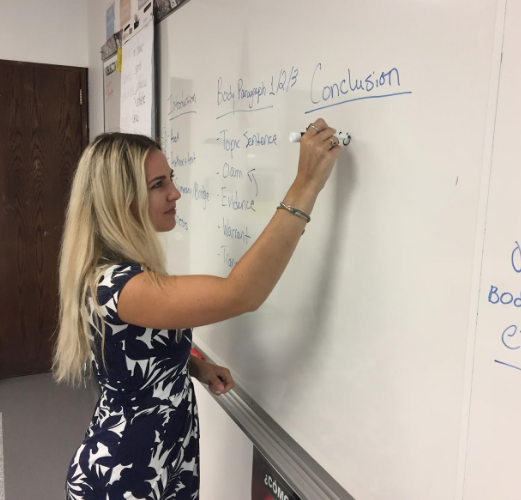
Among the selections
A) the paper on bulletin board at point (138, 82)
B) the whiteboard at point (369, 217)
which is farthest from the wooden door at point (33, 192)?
the whiteboard at point (369, 217)

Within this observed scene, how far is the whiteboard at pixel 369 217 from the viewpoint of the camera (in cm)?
53

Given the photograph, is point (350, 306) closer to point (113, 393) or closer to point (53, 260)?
point (113, 393)

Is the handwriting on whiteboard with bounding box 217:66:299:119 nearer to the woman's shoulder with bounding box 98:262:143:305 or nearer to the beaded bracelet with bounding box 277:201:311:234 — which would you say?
the beaded bracelet with bounding box 277:201:311:234

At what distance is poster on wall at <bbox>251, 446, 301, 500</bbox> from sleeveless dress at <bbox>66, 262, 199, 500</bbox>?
181 mm

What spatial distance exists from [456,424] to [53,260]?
283 cm

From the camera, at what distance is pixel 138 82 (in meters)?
1.59

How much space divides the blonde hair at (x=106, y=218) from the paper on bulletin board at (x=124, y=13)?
1.14 metres

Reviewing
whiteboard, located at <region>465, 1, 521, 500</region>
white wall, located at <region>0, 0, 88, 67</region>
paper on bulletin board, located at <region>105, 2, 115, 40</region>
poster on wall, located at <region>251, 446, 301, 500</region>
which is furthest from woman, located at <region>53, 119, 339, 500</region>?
white wall, located at <region>0, 0, 88, 67</region>

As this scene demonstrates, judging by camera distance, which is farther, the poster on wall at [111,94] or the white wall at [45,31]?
the white wall at [45,31]

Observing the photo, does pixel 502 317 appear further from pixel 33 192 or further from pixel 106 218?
pixel 33 192

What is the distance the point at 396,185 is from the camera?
609 millimetres

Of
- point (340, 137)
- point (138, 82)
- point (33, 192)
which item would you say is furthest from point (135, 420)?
point (33, 192)

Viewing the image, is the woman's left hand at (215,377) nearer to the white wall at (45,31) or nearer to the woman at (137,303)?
the woman at (137,303)

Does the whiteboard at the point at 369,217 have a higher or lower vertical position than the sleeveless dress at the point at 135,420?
higher
